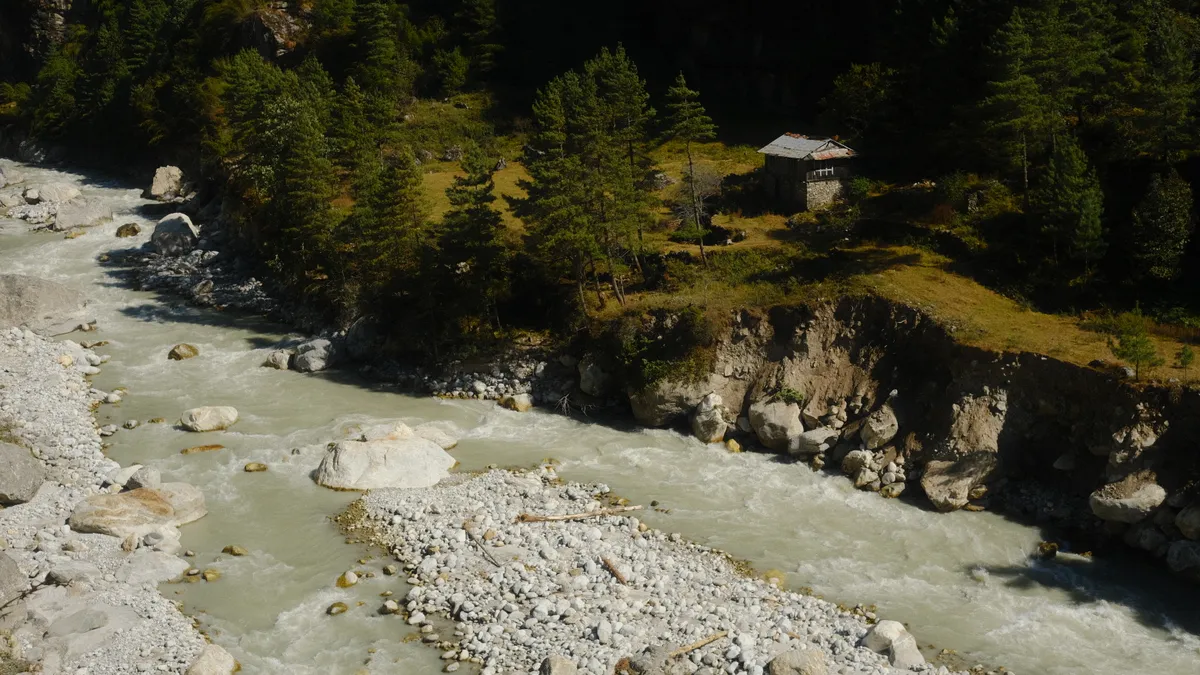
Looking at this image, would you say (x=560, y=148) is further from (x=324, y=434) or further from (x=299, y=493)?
(x=299, y=493)

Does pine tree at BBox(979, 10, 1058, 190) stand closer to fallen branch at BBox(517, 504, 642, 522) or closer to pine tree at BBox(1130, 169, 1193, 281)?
pine tree at BBox(1130, 169, 1193, 281)

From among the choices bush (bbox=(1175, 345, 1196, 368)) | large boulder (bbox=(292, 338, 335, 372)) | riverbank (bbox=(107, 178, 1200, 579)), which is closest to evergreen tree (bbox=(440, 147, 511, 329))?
riverbank (bbox=(107, 178, 1200, 579))

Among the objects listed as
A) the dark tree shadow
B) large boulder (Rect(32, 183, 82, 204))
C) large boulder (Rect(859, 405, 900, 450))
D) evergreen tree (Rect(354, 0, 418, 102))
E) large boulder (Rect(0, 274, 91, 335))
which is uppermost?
evergreen tree (Rect(354, 0, 418, 102))

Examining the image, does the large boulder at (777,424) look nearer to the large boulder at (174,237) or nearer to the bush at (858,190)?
the bush at (858,190)

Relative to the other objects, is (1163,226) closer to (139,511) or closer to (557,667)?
(557,667)

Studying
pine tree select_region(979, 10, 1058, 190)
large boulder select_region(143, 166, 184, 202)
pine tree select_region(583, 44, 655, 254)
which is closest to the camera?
pine tree select_region(979, 10, 1058, 190)

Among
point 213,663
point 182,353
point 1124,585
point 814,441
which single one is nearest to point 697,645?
point 213,663
